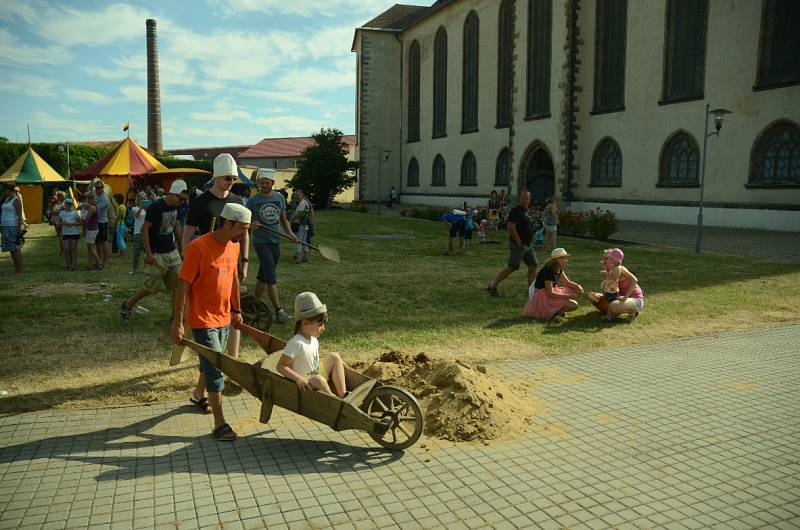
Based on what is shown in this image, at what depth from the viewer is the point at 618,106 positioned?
29609 mm

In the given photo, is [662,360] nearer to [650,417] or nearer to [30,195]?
[650,417]

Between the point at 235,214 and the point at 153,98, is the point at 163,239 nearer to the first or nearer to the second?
the point at 235,214

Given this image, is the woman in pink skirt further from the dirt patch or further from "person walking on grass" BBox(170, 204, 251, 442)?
the dirt patch

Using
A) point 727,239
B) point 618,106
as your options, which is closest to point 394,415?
point 727,239

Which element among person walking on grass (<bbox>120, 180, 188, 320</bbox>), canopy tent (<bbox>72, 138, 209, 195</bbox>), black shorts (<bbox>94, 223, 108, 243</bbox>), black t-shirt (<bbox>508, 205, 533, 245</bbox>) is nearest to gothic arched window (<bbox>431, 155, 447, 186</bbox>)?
canopy tent (<bbox>72, 138, 209, 195</bbox>)

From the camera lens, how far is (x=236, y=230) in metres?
4.71

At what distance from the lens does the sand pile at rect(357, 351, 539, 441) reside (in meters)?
4.83

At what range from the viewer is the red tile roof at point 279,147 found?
319ft

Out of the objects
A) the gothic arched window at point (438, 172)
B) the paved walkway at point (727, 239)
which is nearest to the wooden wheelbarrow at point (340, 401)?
the paved walkway at point (727, 239)

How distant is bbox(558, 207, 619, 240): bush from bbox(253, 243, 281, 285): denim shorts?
50.9ft

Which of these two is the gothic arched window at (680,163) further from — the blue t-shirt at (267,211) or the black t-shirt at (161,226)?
the black t-shirt at (161,226)

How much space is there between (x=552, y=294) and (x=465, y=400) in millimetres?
4331

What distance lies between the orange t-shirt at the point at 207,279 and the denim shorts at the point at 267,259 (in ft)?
10.9

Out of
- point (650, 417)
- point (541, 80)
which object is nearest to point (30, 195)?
point (541, 80)
